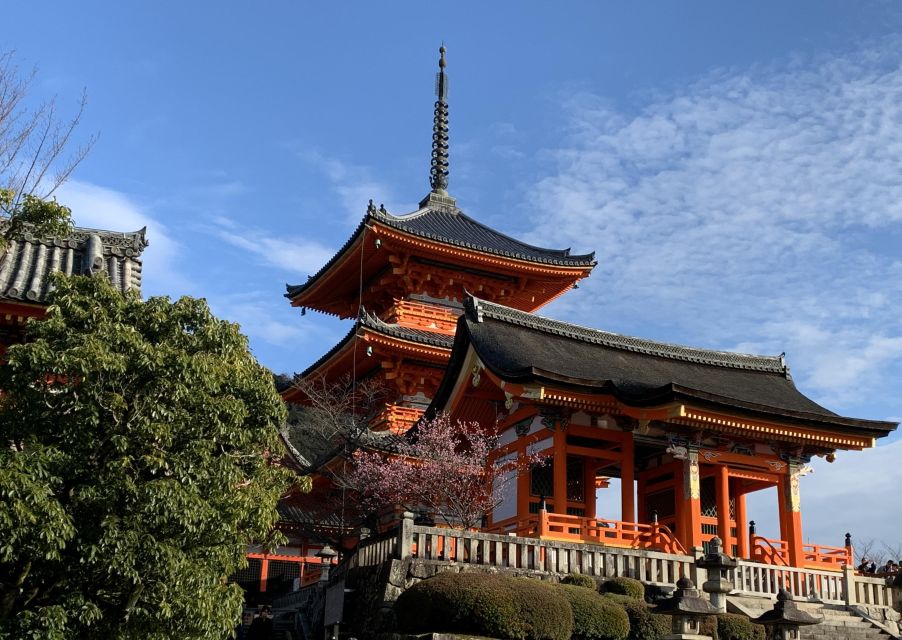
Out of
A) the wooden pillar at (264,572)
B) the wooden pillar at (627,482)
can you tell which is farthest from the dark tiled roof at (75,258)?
the wooden pillar at (264,572)

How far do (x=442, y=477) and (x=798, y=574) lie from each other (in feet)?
26.6

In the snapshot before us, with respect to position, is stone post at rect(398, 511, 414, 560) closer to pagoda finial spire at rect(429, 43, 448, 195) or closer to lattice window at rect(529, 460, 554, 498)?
lattice window at rect(529, 460, 554, 498)

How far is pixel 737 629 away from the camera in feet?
57.8

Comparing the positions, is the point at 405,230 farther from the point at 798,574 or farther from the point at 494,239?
the point at 798,574

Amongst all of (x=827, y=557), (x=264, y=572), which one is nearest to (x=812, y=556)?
(x=827, y=557)

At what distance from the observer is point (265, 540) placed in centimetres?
1440

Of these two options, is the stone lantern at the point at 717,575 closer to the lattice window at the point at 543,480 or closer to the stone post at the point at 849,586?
the stone post at the point at 849,586

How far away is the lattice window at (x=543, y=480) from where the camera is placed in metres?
24.0

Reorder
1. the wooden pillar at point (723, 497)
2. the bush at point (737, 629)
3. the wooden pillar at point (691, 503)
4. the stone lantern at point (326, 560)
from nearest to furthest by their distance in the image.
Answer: the bush at point (737, 629), the wooden pillar at point (691, 503), the wooden pillar at point (723, 497), the stone lantern at point (326, 560)

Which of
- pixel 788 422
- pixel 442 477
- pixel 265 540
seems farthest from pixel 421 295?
pixel 265 540

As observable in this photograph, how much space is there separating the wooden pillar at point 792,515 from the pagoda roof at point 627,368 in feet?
5.58

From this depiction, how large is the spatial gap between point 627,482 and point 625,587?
492 cm

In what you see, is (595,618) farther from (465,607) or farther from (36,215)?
(36,215)

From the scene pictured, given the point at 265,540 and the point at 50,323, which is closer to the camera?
the point at 50,323
